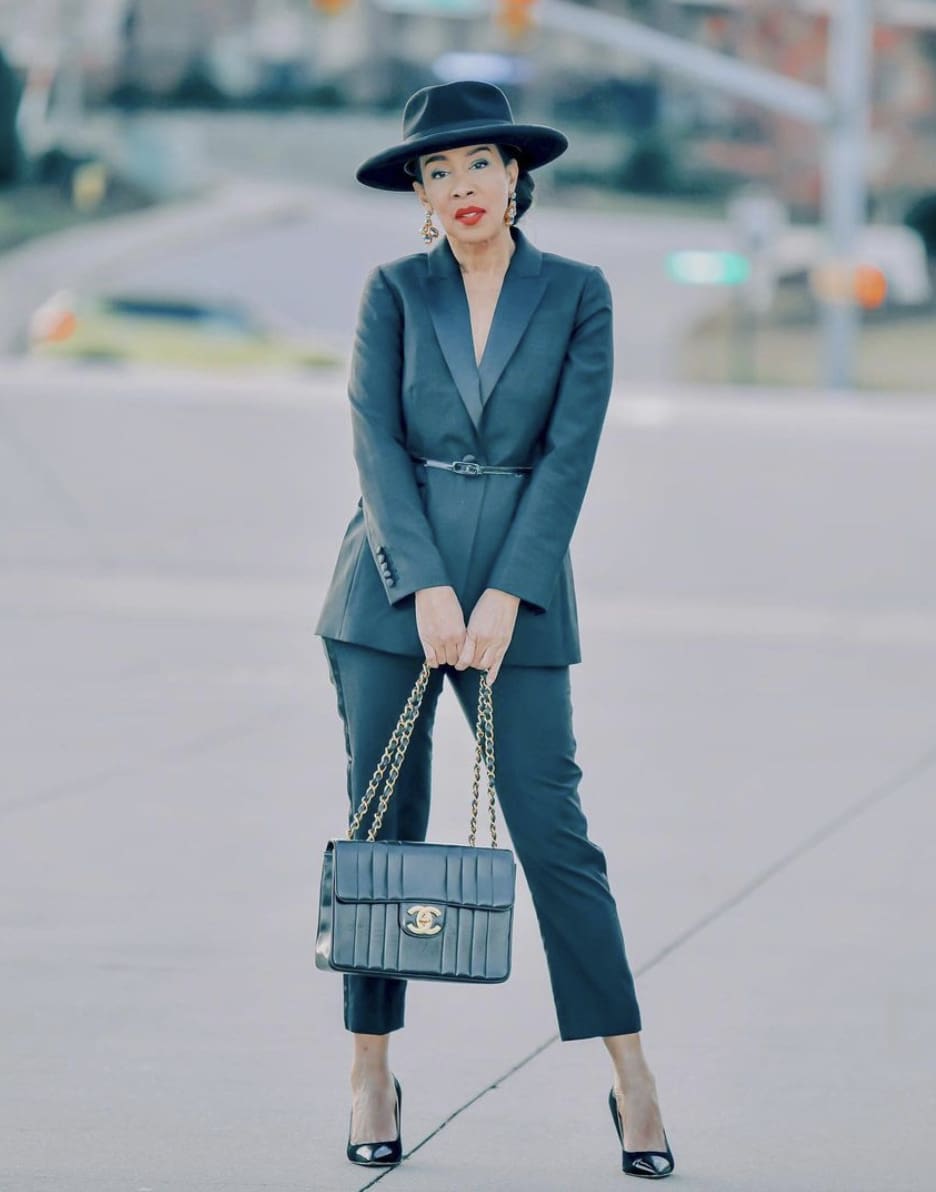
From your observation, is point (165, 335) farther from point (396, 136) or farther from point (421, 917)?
point (421, 917)

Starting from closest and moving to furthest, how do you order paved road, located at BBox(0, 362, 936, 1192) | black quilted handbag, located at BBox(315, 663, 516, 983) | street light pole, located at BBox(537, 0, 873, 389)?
black quilted handbag, located at BBox(315, 663, 516, 983), paved road, located at BBox(0, 362, 936, 1192), street light pole, located at BBox(537, 0, 873, 389)

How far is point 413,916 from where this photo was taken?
3627mm

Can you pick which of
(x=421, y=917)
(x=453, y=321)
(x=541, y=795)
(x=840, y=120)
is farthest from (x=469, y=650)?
(x=840, y=120)

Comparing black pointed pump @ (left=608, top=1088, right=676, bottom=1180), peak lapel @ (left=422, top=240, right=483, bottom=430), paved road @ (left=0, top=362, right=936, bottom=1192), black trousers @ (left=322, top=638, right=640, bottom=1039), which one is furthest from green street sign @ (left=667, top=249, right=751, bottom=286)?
black pointed pump @ (left=608, top=1088, right=676, bottom=1180)

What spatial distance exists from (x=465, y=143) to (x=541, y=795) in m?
1.06

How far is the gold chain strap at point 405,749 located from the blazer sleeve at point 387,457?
171mm

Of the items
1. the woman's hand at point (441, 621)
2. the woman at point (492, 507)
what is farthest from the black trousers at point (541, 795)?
the woman's hand at point (441, 621)

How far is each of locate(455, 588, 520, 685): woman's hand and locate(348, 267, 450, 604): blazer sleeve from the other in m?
0.08

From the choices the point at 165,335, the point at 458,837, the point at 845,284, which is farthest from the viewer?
the point at 165,335

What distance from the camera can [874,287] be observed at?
1126 inches

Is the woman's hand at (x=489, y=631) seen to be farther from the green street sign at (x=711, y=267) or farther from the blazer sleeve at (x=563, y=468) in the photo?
the green street sign at (x=711, y=267)

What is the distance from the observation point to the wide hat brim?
12.1 feet

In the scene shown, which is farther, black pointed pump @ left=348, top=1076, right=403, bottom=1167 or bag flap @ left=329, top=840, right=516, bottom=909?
black pointed pump @ left=348, top=1076, right=403, bottom=1167

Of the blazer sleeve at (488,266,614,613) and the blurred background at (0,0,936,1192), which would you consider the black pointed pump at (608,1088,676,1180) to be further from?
the blazer sleeve at (488,266,614,613)
